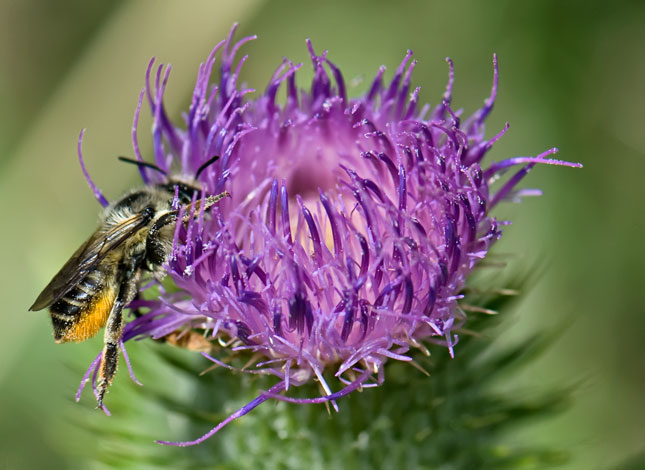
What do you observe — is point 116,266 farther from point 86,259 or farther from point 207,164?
point 207,164

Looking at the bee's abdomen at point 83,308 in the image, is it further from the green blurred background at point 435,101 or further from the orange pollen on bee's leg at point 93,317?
the green blurred background at point 435,101

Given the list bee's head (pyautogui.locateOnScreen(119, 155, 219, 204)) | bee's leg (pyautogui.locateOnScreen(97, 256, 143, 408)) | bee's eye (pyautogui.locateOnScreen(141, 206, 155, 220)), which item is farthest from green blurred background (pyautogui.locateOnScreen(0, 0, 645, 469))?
bee's eye (pyautogui.locateOnScreen(141, 206, 155, 220))

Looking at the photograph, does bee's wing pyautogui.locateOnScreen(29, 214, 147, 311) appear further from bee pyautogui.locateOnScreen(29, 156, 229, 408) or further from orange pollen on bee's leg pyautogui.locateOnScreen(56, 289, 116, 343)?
orange pollen on bee's leg pyautogui.locateOnScreen(56, 289, 116, 343)

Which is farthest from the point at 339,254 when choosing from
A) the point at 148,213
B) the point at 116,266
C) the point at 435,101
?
the point at 435,101

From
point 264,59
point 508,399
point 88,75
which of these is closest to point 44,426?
point 88,75

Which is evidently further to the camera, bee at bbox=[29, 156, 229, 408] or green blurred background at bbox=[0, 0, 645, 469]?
green blurred background at bbox=[0, 0, 645, 469]

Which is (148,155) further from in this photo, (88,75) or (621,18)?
(621,18)
